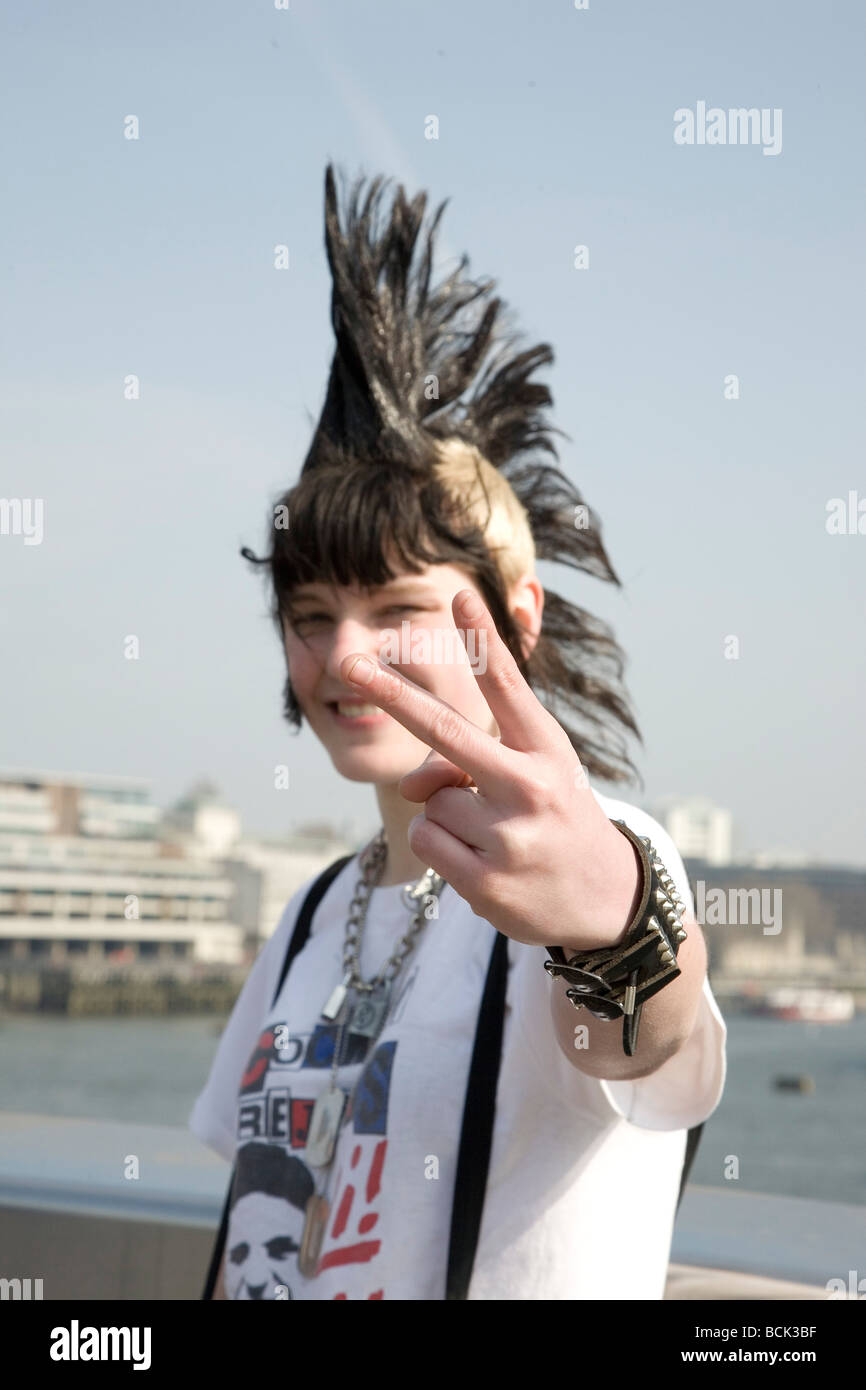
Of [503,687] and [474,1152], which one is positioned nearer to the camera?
[503,687]

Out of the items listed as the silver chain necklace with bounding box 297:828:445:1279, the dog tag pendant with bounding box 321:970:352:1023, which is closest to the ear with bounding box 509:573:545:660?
the silver chain necklace with bounding box 297:828:445:1279

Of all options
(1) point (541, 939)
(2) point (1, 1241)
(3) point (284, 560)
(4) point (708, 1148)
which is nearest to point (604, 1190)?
(1) point (541, 939)

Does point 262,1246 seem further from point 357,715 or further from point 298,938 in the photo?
point 357,715

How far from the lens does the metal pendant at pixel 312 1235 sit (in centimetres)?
161

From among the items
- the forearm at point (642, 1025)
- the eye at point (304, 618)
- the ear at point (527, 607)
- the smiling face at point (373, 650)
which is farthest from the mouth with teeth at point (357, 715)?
the forearm at point (642, 1025)

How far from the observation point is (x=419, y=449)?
1.93 metres

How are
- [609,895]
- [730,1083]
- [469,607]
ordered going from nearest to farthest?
[469,607], [609,895], [730,1083]

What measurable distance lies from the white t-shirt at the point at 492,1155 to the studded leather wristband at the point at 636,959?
0.25 ft

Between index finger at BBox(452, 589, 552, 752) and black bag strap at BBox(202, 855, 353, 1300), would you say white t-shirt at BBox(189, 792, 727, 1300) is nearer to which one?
black bag strap at BBox(202, 855, 353, 1300)

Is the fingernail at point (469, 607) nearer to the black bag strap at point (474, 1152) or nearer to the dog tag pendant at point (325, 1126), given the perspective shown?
the black bag strap at point (474, 1152)

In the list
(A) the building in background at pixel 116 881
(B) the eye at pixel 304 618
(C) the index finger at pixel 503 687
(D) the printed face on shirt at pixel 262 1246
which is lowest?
(A) the building in background at pixel 116 881

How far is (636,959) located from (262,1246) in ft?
2.47

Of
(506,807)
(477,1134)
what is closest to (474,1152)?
(477,1134)
